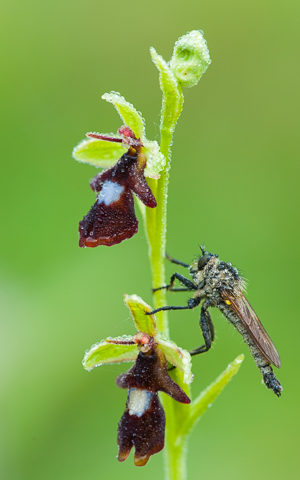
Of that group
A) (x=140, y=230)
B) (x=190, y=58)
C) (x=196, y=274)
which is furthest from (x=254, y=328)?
(x=140, y=230)

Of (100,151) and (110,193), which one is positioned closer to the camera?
(110,193)

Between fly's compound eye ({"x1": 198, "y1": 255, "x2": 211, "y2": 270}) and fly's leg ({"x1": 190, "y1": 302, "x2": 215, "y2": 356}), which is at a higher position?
fly's compound eye ({"x1": 198, "y1": 255, "x2": 211, "y2": 270})

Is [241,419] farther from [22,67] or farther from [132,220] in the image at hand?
[22,67]

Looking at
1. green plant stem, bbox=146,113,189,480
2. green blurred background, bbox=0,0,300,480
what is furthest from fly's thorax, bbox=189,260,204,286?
green blurred background, bbox=0,0,300,480

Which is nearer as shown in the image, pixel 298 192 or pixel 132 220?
pixel 132 220

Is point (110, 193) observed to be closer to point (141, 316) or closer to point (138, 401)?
point (141, 316)

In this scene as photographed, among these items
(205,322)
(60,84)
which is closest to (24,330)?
(205,322)

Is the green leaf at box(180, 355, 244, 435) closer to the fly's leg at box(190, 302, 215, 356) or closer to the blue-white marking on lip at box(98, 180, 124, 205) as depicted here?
the fly's leg at box(190, 302, 215, 356)
